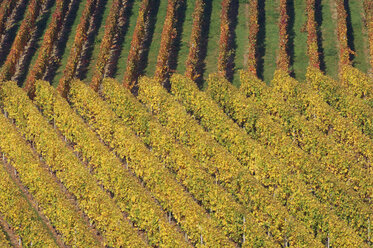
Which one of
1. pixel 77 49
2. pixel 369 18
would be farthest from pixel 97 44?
pixel 369 18

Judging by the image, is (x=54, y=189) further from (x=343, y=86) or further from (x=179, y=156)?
(x=343, y=86)

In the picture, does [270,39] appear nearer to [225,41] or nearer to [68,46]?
[225,41]

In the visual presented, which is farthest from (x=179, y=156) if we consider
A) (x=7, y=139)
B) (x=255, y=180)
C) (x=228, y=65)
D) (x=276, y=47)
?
(x=276, y=47)

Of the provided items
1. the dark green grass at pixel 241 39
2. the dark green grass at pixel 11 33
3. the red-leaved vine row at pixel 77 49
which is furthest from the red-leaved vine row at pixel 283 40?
the dark green grass at pixel 11 33

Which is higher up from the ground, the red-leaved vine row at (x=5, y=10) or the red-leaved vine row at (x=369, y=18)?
the red-leaved vine row at (x=5, y=10)

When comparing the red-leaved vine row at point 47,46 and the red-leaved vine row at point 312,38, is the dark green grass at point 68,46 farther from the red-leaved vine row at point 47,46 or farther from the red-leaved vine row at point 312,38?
the red-leaved vine row at point 312,38

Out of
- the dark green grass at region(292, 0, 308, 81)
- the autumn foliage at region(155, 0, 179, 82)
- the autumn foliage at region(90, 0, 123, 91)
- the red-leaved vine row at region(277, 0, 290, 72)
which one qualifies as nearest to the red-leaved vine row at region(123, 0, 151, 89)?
the autumn foliage at region(155, 0, 179, 82)
